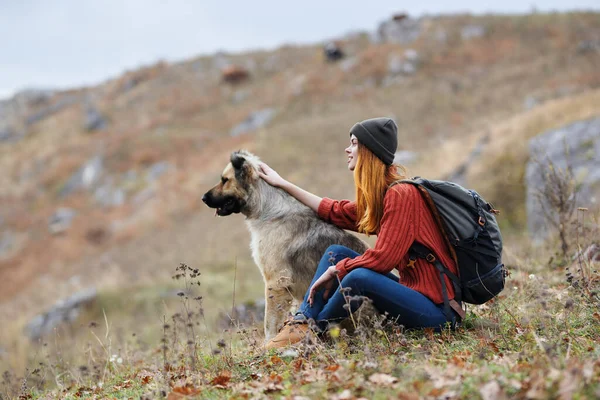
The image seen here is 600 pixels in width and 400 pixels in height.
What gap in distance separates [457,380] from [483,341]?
121cm

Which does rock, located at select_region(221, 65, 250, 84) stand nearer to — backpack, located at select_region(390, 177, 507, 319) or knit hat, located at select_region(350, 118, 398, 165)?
knit hat, located at select_region(350, 118, 398, 165)

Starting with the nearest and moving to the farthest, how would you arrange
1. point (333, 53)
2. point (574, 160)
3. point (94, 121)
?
point (574, 160) < point (333, 53) < point (94, 121)

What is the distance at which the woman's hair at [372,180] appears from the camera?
13.5 ft

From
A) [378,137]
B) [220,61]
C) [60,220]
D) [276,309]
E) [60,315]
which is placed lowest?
[60,220]

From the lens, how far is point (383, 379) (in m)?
3.00

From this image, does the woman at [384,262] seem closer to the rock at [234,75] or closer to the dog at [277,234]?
the dog at [277,234]

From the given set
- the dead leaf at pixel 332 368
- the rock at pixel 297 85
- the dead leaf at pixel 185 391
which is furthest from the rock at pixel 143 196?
the dead leaf at pixel 332 368

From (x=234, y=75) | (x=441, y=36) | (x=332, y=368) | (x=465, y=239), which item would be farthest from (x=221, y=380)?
(x=234, y=75)

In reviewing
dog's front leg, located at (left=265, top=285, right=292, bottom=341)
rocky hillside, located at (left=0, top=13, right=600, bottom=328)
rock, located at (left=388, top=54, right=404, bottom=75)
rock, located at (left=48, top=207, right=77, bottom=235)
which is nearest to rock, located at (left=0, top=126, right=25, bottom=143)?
rocky hillside, located at (left=0, top=13, right=600, bottom=328)

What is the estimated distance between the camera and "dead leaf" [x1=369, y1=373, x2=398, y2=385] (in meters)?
2.99

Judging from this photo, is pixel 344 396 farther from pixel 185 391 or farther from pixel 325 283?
pixel 325 283

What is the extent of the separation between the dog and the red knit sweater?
1.09 meters

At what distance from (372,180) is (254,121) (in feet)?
91.1

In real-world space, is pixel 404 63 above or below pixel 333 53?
below
